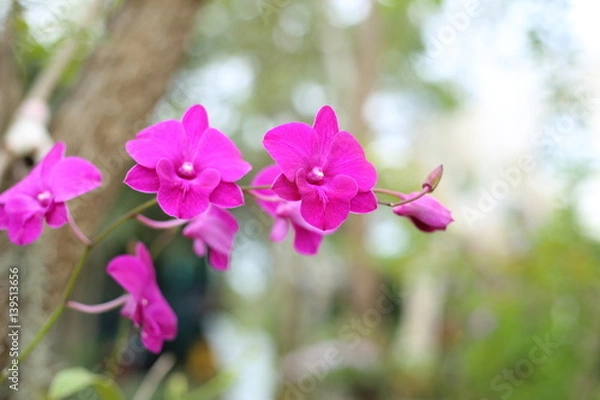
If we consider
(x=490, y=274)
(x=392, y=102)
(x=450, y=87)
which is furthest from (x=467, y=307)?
(x=392, y=102)

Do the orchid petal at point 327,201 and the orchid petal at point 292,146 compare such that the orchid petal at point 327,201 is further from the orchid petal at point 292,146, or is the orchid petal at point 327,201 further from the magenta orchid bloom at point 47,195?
the magenta orchid bloom at point 47,195

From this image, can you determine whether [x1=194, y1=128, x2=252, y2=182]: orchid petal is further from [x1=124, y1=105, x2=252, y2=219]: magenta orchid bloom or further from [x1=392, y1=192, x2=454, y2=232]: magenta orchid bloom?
[x1=392, y1=192, x2=454, y2=232]: magenta orchid bloom

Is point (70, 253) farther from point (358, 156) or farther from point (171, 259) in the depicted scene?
point (171, 259)

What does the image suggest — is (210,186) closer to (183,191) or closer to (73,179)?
(183,191)

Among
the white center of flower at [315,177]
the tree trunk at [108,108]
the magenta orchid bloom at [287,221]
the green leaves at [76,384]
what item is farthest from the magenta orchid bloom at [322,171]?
the tree trunk at [108,108]

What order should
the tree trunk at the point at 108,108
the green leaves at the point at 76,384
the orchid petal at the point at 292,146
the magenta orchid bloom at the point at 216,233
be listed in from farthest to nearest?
the tree trunk at the point at 108,108, the green leaves at the point at 76,384, the magenta orchid bloom at the point at 216,233, the orchid petal at the point at 292,146

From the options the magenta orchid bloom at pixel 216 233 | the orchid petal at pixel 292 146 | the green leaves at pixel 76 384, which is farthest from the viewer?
the green leaves at pixel 76 384

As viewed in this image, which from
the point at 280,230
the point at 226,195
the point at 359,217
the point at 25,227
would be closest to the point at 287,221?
the point at 280,230

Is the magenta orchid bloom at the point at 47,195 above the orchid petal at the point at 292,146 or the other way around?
the other way around
